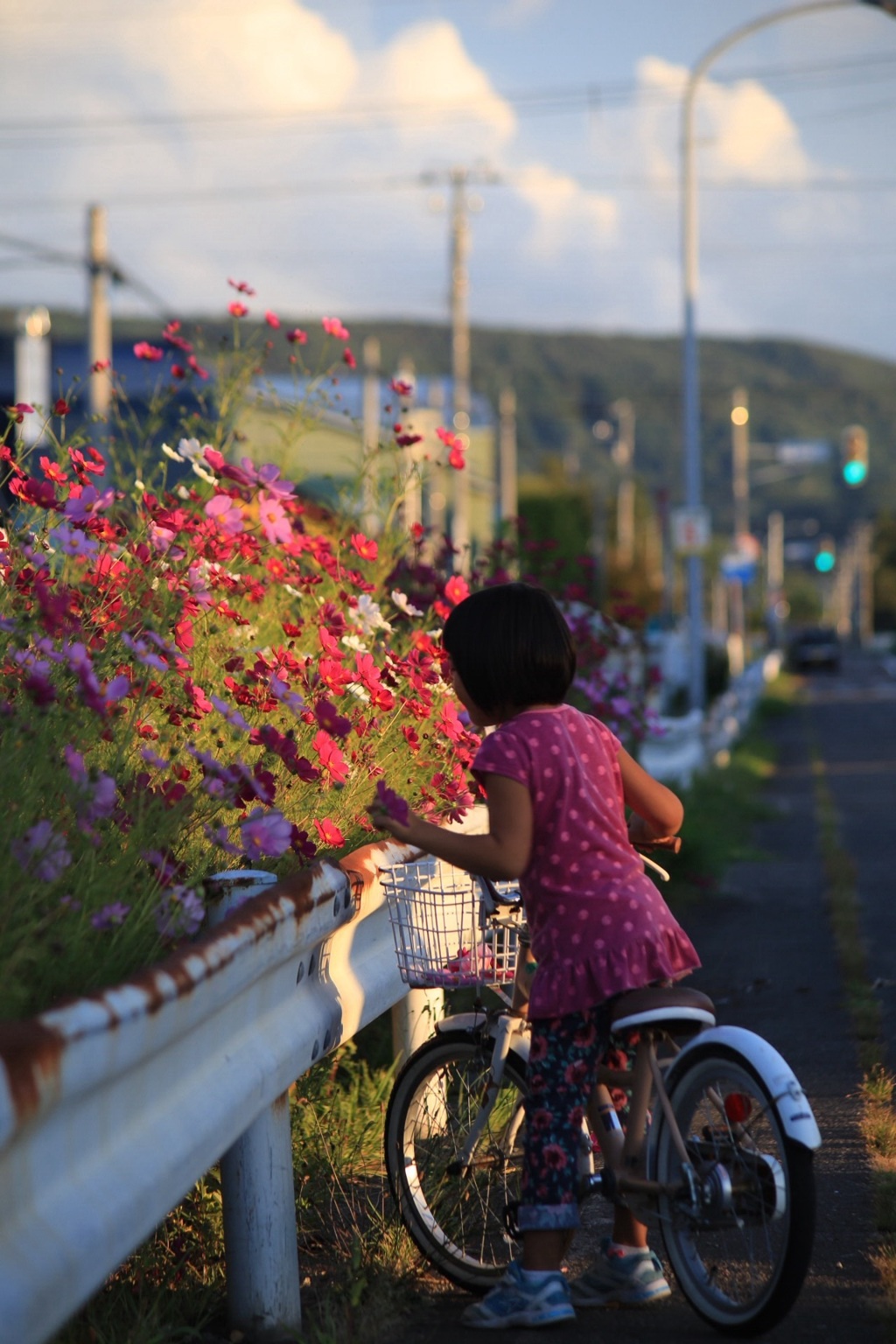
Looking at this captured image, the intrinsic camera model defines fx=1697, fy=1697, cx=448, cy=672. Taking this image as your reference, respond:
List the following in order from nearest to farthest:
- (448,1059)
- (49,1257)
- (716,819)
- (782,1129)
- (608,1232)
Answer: (49,1257) → (782,1129) → (448,1059) → (608,1232) → (716,819)

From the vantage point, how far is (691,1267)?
3621 millimetres

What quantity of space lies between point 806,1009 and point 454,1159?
10.7ft

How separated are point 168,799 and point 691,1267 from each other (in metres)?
1.49

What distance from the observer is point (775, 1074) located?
336cm

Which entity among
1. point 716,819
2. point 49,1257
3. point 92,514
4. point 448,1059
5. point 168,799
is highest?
point 92,514

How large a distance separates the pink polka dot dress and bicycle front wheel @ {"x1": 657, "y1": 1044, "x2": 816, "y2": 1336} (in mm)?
244

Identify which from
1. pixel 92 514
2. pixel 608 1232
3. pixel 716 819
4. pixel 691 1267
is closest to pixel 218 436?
pixel 92 514

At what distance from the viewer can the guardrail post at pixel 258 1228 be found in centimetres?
344

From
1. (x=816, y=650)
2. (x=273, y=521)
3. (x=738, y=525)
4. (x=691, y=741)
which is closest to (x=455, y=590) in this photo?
(x=273, y=521)

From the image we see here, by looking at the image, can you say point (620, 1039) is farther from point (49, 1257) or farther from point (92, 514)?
point (92, 514)

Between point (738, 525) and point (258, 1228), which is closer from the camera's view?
point (258, 1228)

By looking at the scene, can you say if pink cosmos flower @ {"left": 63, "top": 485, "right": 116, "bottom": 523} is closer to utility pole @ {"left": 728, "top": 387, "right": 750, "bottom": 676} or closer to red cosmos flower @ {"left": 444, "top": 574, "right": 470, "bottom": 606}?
red cosmos flower @ {"left": 444, "top": 574, "right": 470, "bottom": 606}

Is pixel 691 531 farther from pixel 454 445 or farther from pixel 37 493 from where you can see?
pixel 37 493

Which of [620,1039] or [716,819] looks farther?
[716,819]
